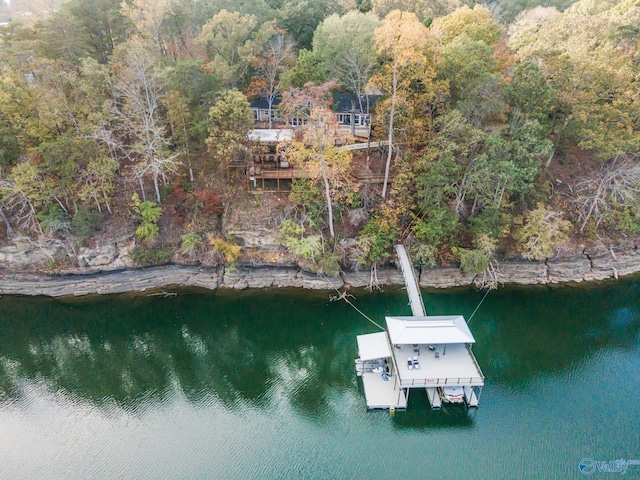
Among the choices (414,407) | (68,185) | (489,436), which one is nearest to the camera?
(489,436)

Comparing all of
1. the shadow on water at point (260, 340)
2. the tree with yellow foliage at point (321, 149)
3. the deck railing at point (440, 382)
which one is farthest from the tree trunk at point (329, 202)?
the deck railing at point (440, 382)

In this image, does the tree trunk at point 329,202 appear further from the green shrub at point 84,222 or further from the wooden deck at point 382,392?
the green shrub at point 84,222

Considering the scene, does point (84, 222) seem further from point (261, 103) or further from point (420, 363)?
point (420, 363)

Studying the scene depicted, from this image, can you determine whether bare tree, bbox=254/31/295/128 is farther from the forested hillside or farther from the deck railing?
the deck railing

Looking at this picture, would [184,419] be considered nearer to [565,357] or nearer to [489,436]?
[489,436]

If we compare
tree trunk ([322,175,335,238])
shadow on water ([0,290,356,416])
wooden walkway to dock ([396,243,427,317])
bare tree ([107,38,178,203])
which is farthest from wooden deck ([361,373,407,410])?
bare tree ([107,38,178,203])

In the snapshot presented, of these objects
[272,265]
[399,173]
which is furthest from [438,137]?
[272,265]

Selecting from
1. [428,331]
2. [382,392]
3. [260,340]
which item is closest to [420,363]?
[428,331]
